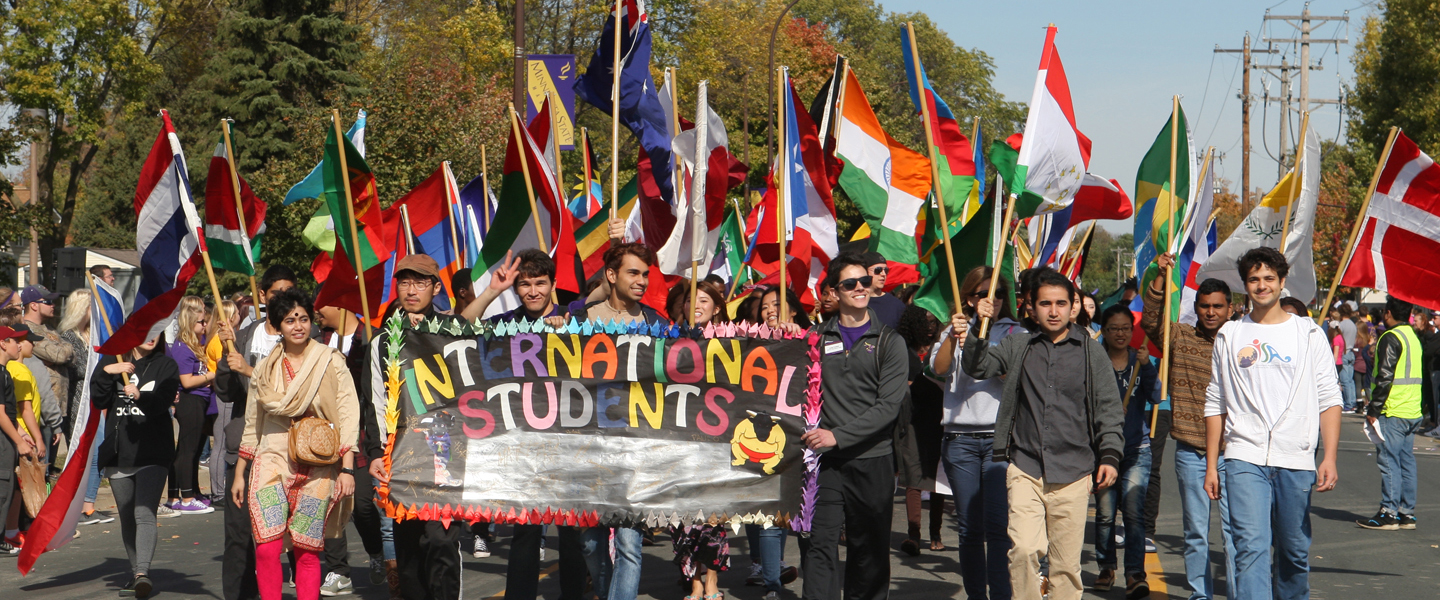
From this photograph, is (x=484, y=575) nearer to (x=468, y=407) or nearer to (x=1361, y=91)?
(x=468, y=407)

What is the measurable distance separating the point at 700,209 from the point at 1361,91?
35128mm

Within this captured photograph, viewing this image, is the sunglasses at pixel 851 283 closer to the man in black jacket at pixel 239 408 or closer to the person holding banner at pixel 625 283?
the person holding banner at pixel 625 283

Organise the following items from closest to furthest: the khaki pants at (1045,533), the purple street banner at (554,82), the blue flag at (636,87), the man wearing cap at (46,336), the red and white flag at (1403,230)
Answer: the khaki pants at (1045,533), the red and white flag at (1403,230), the blue flag at (636,87), the man wearing cap at (46,336), the purple street banner at (554,82)

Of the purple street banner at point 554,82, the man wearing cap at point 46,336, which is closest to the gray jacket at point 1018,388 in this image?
the purple street banner at point 554,82

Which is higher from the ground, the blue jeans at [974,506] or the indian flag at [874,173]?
the indian flag at [874,173]

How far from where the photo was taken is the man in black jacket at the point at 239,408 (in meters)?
6.43

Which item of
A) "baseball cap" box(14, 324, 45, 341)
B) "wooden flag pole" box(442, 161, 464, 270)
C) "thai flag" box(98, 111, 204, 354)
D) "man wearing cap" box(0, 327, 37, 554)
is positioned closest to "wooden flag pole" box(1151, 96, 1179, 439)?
"wooden flag pole" box(442, 161, 464, 270)

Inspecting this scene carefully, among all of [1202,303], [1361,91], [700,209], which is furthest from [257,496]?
[1361,91]

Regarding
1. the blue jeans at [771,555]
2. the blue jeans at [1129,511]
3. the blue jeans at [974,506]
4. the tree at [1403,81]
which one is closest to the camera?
the blue jeans at [974,506]

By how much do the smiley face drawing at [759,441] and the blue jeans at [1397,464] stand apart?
20.7 feet

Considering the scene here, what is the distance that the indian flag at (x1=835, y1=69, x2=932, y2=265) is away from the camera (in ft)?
29.2

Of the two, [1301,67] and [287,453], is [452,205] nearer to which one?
[287,453]

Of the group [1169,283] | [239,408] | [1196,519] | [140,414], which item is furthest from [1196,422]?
[140,414]

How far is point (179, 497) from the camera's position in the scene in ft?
35.3
